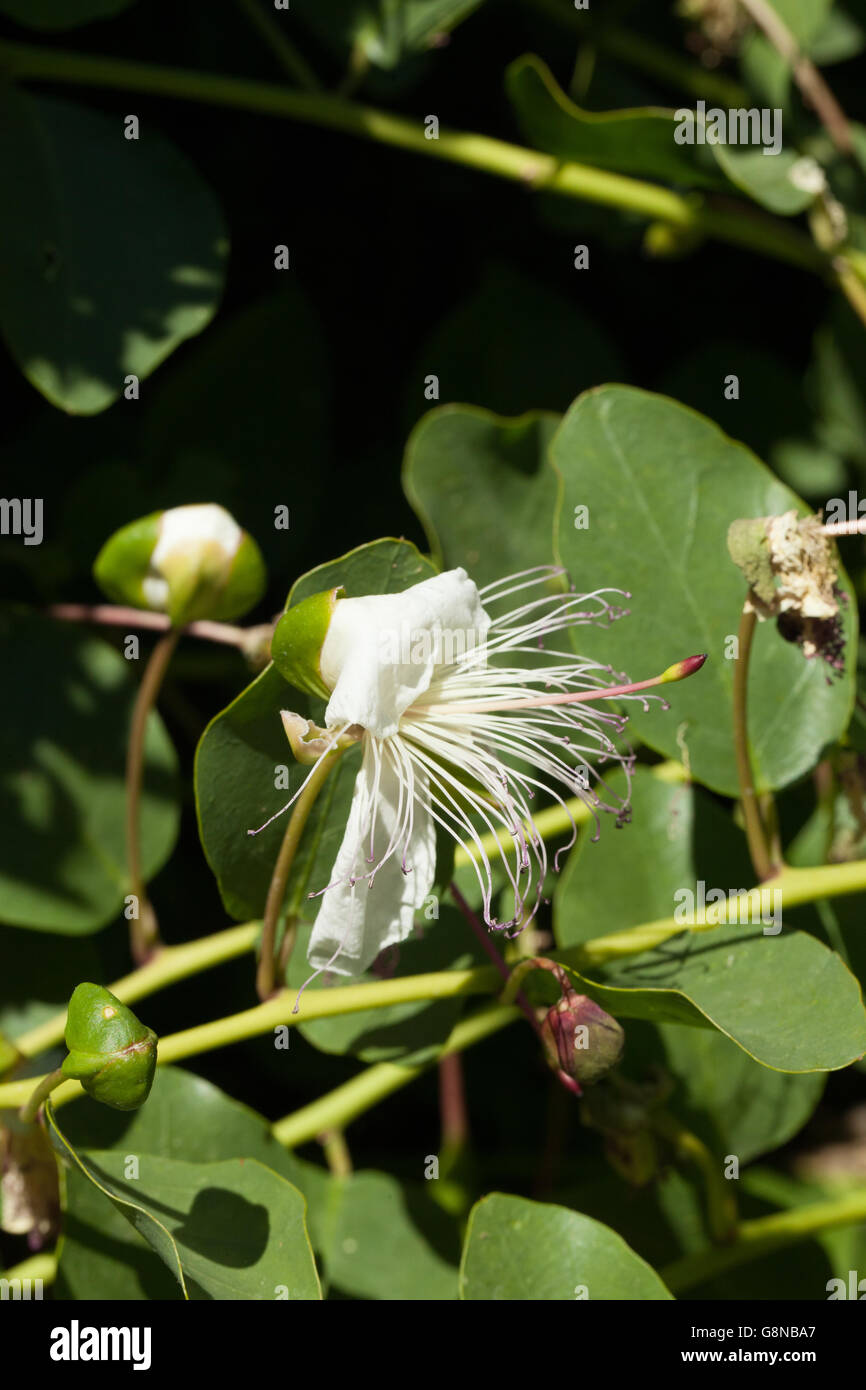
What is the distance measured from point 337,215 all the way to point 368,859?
129 centimetres

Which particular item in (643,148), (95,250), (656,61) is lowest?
(95,250)

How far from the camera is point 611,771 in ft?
4.87

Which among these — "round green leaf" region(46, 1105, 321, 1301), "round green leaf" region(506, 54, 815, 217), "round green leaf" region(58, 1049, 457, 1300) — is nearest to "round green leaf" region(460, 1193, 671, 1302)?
"round green leaf" region(46, 1105, 321, 1301)

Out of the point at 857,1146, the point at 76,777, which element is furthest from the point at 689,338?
Result: the point at 857,1146

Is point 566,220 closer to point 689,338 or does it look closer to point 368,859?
point 689,338

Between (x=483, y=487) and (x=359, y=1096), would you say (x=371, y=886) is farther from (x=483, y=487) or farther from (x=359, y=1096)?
(x=483, y=487)

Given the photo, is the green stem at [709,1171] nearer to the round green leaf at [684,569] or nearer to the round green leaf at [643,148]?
the round green leaf at [684,569]

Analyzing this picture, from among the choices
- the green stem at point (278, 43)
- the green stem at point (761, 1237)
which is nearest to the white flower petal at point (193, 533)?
the green stem at point (278, 43)

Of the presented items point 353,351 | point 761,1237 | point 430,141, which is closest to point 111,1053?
point 761,1237

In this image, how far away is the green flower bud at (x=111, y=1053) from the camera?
40.5 inches

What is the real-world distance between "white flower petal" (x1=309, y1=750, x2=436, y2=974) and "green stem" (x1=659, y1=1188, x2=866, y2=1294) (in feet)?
2.35

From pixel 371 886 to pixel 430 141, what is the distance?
43.3 inches

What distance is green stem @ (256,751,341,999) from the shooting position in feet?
3.58

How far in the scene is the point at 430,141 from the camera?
1.72 metres
